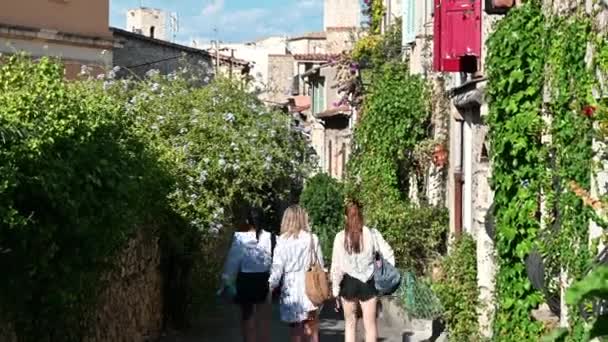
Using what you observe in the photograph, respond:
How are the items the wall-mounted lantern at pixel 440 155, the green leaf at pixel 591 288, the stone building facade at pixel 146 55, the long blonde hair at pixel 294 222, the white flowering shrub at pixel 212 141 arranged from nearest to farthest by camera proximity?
the green leaf at pixel 591 288, the long blonde hair at pixel 294 222, the white flowering shrub at pixel 212 141, the wall-mounted lantern at pixel 440 155, the stone building facade at pixel 146 55

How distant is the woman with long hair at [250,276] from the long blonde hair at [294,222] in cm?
67

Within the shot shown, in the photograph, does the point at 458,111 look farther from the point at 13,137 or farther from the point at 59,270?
the point at 13,137

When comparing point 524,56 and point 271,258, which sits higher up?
point 524,56

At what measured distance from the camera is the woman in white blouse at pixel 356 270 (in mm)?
12562

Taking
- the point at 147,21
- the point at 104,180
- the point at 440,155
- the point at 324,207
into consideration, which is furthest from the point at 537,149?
the point at 147,21

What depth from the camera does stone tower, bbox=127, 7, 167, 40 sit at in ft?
188

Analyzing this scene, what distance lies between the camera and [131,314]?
13.5 meters

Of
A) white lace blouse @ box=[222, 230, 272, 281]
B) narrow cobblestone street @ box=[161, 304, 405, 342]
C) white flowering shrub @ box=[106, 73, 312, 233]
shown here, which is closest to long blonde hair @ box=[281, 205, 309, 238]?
white lace blouse @ box=[222, 230, 272, 281]

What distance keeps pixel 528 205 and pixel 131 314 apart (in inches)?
201

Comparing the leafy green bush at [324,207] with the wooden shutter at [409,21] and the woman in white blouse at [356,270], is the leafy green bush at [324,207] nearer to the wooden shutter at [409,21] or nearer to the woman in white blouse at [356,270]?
the wooden shutter at [409,21]

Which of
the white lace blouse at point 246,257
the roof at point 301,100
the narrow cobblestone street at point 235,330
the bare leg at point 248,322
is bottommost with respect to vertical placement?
the narrow cobblestone street at point 235,330

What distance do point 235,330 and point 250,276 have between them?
3748 millimetres

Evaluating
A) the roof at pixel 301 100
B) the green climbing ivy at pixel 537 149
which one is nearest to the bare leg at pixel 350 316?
the green climbing ivy at pixel 537 149

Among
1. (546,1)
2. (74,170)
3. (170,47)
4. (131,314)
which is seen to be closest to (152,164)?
(131,314)
